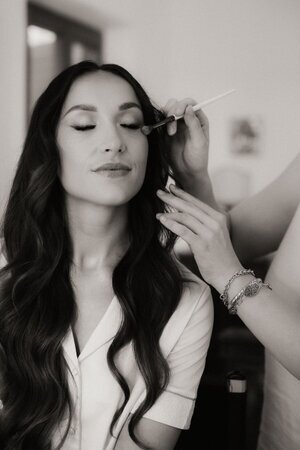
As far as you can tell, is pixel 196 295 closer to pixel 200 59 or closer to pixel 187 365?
pixel 187 365

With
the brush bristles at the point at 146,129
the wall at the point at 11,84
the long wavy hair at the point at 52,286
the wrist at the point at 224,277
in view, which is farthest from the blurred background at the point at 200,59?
the wrist at the point at 224,277

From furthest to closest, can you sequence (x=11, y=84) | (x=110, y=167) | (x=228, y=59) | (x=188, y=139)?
(x=228, y=59), (x=11, y=84), (x=188, y=139), (x=110, y=167)

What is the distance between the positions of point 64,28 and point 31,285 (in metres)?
1.83

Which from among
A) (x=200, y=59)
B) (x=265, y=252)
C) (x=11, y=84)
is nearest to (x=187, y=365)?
(x=265, y=252)

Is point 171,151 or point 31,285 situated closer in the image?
point 31,285

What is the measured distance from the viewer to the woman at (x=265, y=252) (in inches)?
38.9

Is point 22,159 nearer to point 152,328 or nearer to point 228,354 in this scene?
point 152,328

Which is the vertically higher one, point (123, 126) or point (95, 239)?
point (123, 126)

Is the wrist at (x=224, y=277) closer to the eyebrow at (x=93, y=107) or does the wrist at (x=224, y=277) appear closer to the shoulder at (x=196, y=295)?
the shoulder at (x=196, y=295)

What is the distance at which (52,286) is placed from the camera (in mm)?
1191

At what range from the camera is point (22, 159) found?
1231mm

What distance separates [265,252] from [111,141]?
19.3 inches

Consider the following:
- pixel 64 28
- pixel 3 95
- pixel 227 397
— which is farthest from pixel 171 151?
pixel 64 28

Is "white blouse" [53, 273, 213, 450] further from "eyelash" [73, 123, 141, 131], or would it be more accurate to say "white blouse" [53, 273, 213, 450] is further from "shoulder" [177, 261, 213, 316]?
"eyelash" [73, 123, 141, 131]
